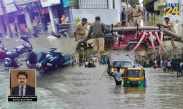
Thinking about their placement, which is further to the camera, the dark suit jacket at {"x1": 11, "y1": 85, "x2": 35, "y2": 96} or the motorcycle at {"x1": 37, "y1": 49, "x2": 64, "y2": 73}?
the motorcycle at {"x1": 37, "y1": 49, "x2": 64, "y2": 73}

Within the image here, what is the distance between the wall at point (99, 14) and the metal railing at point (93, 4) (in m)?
0.78

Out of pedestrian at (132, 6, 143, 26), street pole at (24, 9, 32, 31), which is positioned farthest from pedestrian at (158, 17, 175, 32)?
street pole at (24, 9, 32, 31)

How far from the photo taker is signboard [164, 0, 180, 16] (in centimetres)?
9494

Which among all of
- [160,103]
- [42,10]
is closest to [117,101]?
[160,103]

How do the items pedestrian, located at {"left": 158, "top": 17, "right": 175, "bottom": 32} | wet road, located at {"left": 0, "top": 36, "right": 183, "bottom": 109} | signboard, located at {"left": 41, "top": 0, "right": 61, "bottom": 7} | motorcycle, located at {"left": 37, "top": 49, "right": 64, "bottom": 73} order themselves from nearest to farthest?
wet road, located at {"left": 0, "top": 36, "right": 183, "bottom": 109}
motorcycle, located at {"left": 37, "top": 49, "right": 64, "bottom": 73}
pedestrian, located at {"left": 158, "top": 17, "right": 175, "bottom": 32}
signboard, located at {"left": 41, "top": 0, "right": 61, "bottom": 7}

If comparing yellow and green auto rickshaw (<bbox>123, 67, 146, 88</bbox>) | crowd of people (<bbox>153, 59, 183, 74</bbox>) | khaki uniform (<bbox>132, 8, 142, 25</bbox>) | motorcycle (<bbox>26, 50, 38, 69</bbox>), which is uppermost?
yellow and green auto rickshaw (<bbox>123, 67, 146, 88</bbox>)

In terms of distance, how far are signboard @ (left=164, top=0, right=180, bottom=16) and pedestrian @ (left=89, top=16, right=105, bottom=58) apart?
1042 centimetres

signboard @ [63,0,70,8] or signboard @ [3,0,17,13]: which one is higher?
signboard @ [3,0,17,13]

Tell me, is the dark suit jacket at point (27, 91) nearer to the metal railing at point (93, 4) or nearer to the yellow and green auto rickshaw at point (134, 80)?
the yellow and green auto rickshaw at point (134, 80)

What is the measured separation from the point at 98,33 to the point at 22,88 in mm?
54631

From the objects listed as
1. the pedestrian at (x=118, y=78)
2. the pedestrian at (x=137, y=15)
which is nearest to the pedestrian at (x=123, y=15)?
the pedestrian at (x=137, y=15)

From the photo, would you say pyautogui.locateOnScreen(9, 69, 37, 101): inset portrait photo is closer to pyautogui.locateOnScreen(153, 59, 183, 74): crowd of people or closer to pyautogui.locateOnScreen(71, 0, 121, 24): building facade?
pyautogui.locateOnScreen(153, 59, 183, 74): crowd of people

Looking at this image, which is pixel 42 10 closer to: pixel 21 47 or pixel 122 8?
pixel 122 8

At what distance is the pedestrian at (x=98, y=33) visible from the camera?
251ft
